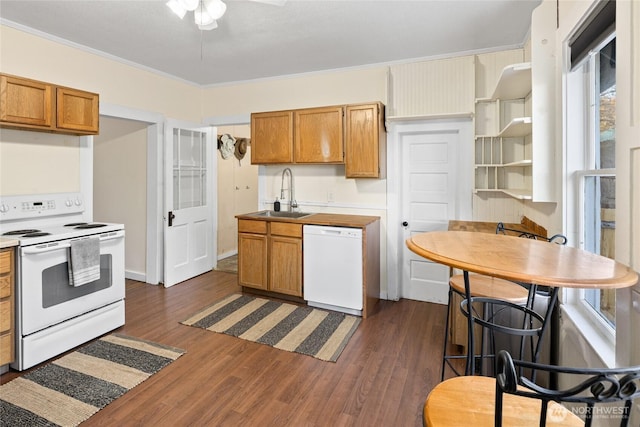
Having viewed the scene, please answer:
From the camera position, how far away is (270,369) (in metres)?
2.48

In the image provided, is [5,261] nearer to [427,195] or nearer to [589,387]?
[589,387]

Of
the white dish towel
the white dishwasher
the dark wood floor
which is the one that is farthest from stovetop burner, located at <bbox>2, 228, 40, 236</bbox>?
the white dishwasher

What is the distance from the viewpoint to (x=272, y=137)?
13.3 feet

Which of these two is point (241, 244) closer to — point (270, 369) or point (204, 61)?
point (270, 369)

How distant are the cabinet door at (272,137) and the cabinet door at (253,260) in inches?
37.6

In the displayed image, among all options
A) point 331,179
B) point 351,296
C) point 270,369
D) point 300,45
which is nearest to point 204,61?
point 300,45

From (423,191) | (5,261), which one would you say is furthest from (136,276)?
(423,191)

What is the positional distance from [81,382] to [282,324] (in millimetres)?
1560

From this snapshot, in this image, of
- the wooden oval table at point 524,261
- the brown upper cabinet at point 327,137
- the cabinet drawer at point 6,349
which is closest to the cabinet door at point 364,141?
the brown upper cabinet at point 327,137

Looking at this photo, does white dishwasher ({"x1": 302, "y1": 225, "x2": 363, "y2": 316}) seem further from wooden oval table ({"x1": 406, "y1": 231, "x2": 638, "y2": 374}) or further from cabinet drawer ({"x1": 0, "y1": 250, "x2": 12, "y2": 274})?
cabinet drawer ({"x1": 0, "y1": 250, "x2": 12, "y2": 274})

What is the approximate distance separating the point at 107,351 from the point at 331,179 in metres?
2.77

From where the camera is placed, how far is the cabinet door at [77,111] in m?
2.89

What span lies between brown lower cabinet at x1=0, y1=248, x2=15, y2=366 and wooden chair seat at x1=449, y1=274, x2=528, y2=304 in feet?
9.60

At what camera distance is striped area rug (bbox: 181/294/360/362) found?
2.83 meters
